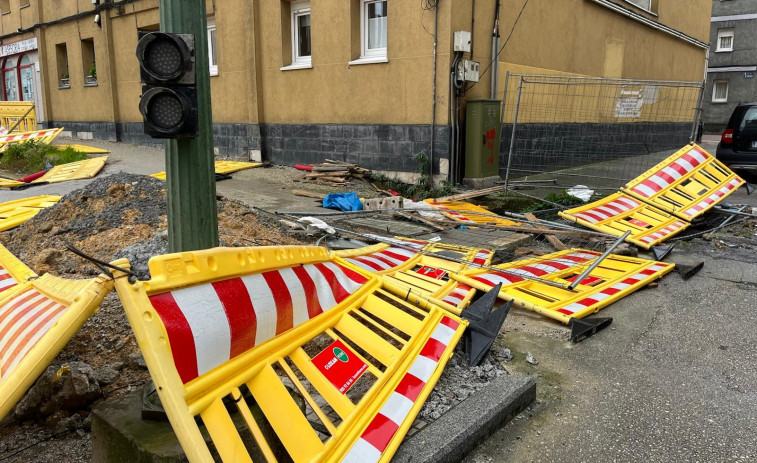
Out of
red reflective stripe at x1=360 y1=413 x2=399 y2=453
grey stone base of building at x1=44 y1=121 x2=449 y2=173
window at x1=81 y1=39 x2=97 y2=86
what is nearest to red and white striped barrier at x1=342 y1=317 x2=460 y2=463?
red reflective stripe at x1=360 y1=413 x2=399 y2=453

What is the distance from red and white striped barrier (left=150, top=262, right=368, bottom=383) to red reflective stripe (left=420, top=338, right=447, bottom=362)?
636mm

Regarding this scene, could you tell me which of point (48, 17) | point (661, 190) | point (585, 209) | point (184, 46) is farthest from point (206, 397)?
point (48, 17)

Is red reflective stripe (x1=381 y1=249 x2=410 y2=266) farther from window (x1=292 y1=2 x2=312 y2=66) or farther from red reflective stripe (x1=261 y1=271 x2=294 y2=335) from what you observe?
window (x1=292 y1=2 x2=312 y2=66)

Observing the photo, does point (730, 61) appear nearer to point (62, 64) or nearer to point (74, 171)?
point (62, 64)

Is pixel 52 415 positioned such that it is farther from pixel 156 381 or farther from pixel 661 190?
pixel 661 190

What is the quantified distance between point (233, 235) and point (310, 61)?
25.0 feet

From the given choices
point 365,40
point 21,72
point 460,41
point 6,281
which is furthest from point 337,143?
point 21,72

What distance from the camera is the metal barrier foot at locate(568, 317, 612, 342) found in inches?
169

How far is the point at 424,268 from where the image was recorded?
5398mm

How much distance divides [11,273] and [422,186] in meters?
7.78

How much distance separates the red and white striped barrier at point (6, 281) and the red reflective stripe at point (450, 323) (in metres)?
2.75

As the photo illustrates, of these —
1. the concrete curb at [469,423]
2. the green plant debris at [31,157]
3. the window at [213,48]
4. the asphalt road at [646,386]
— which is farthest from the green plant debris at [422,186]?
the green plant debris at [31,157]

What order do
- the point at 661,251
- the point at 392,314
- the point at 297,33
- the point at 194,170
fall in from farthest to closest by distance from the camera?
the point at 297,33 < the point at 661,251 < the point at 392,314 < the point at 194,170

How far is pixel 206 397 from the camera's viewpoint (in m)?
2.16
